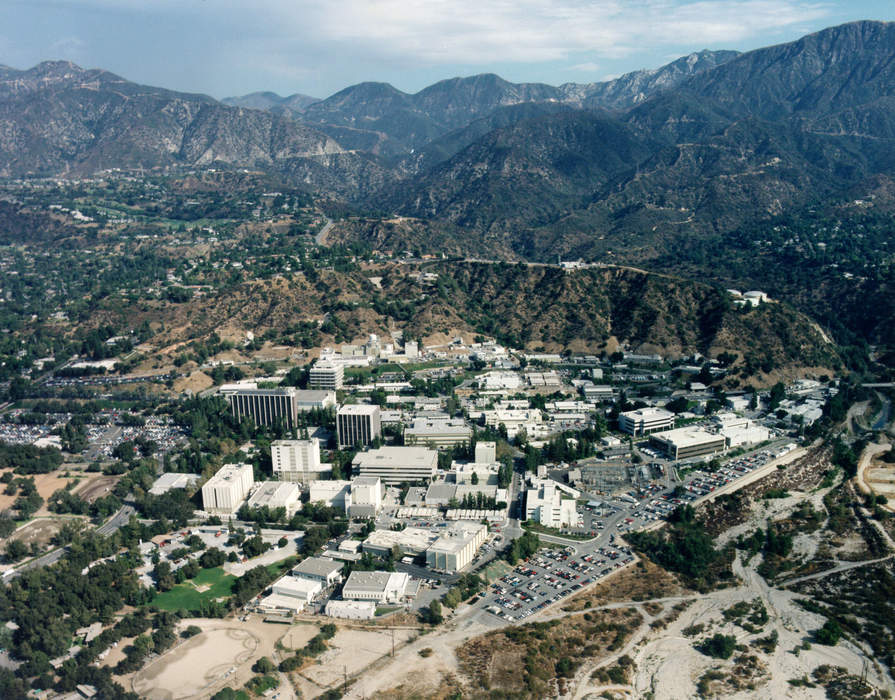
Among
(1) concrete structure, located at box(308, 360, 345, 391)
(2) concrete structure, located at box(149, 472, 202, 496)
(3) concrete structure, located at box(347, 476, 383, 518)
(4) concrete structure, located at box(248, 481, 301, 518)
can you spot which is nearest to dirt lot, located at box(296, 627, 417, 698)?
(3) concrete structure, located at box(347, 476, 383, 518)

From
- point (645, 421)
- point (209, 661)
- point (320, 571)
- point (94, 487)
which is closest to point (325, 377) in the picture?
point (94, 487)

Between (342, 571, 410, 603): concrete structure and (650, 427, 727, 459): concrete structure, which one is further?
(650, 427, 727, 459): concrete structure

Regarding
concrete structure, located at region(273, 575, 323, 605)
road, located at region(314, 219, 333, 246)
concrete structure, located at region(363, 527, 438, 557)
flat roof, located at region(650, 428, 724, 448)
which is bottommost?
concrete structure, located at region(273, 575, 323, 605)

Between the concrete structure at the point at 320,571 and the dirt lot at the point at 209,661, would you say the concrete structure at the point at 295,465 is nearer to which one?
the concrete structure at the point at 320,571

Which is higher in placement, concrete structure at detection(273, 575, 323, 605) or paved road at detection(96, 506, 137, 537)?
paved road at detection(96, 506, 137, 537)

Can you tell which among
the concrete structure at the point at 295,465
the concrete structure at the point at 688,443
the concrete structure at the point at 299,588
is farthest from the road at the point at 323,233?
the concrete structure at the point at 299,588

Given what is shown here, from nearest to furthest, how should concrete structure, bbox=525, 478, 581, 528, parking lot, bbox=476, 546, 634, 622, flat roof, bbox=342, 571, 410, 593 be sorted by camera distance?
parking lot, bbox=476, 546, 634, 622 → flat roof, bbox=342, 571, 410, 593 → concrete structure, bbox=525, 478, 581, 528

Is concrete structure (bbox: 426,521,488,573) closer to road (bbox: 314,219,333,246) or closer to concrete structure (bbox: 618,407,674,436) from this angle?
concrete structure (bbox: 618,407,674,436)
